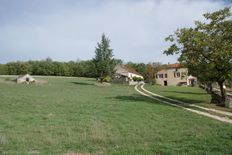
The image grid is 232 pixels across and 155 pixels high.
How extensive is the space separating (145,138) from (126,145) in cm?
168

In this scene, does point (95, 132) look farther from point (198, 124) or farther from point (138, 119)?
point (198, 124)

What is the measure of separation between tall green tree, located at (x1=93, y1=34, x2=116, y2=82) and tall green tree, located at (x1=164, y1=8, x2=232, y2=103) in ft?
127

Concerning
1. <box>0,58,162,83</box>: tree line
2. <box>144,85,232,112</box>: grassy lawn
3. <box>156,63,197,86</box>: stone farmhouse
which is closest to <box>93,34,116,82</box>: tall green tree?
<box>144,85,232,112</box>: grassy lawn

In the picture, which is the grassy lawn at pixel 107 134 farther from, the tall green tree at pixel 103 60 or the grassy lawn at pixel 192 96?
the tall green tree at pixel 103 60

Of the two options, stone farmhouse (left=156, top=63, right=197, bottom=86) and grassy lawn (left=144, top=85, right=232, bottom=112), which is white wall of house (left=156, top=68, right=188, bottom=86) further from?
grassy lawn (left=144, top=85, right=232, bottom=112)

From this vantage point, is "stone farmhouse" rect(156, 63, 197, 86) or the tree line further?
the tree line

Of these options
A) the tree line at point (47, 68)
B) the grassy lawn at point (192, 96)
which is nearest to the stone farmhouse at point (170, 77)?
the tree line at point (47, 68)

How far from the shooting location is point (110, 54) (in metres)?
70.8

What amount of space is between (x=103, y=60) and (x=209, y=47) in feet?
136

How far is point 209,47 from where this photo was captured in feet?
97.1

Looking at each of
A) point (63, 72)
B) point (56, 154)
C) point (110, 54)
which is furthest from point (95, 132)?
point (63, 72)

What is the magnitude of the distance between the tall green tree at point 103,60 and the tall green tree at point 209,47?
38705 millimetres

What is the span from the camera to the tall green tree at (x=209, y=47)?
95.6ft

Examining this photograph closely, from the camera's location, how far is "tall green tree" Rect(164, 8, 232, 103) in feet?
95.6
